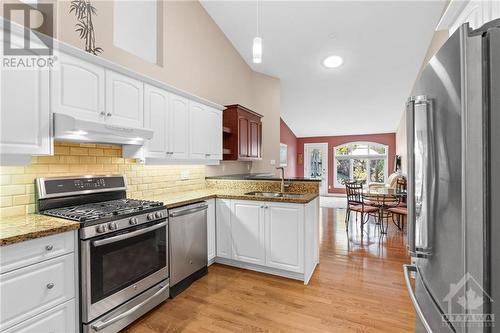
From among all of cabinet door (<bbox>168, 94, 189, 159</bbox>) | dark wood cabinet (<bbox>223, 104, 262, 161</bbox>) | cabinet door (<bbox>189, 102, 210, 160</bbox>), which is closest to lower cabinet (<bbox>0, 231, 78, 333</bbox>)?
cabinet door (<bbox>168, 94, 189, 159</bbox>)

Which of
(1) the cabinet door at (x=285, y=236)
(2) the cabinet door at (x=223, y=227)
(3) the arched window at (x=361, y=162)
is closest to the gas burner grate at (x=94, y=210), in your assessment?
(2) the cabinet door at (x=223, y=227)

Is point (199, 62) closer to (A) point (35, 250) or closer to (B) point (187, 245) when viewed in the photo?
(B) point (187, 245)

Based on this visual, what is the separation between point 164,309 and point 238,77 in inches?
172

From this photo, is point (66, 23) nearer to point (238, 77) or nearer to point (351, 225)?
point (238, 77)

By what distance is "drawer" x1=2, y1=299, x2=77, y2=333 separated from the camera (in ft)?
4.85

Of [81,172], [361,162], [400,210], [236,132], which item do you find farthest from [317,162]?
[81,172]

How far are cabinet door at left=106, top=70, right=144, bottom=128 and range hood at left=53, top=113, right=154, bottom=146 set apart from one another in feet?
0.53

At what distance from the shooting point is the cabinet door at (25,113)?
1.59 metres

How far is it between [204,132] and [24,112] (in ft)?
6.80

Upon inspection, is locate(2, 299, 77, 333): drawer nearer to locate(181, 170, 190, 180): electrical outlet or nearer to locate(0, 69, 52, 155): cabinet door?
locate(0, 69, 52, 155): cabinet door

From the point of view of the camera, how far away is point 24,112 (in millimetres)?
1678

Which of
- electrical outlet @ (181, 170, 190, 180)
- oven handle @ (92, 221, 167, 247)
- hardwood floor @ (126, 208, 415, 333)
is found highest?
electrical outlet @ (181, 170, 190, 180)

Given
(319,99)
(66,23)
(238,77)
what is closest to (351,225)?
(319,99)

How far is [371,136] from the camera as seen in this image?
395 inches
